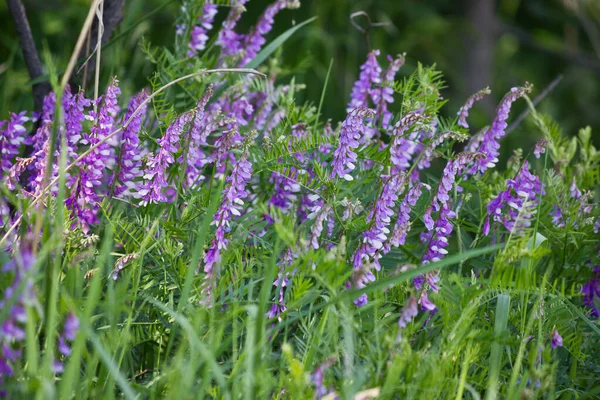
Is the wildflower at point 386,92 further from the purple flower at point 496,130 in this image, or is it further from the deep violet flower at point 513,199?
the deep violet flower at point 513,199

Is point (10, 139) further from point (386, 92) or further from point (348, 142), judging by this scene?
point (386, 92)

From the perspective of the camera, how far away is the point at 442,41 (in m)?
5.53

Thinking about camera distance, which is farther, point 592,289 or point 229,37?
point 229,37

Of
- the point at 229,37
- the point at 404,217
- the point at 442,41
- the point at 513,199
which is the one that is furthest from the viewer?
the point at 442,41

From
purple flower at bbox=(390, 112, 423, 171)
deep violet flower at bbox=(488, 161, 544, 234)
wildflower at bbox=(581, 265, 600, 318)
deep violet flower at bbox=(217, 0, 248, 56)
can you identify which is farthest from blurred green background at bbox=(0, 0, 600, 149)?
wildflower at bbox=(581, 265, 600, 318)

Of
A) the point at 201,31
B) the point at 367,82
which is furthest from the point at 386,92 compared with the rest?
the point at 201,31

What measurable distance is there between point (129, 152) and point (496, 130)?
89 centimetres

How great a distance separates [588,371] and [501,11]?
538 cm

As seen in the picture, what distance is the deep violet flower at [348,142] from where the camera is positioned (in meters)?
1.63

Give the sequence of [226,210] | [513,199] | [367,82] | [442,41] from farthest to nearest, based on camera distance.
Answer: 1. [442,41]
2. [367,82]
3. [513,199]
4. [226,210]

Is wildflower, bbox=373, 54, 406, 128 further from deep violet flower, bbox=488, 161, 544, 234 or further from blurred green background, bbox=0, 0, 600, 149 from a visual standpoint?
blurred green background, bbox=0, 0, 600, 149

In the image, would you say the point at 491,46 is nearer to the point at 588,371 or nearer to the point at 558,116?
the point at 558,116

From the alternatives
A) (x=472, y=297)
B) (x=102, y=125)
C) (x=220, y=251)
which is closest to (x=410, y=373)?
(x=472, y=297)

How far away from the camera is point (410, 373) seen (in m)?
1.30
